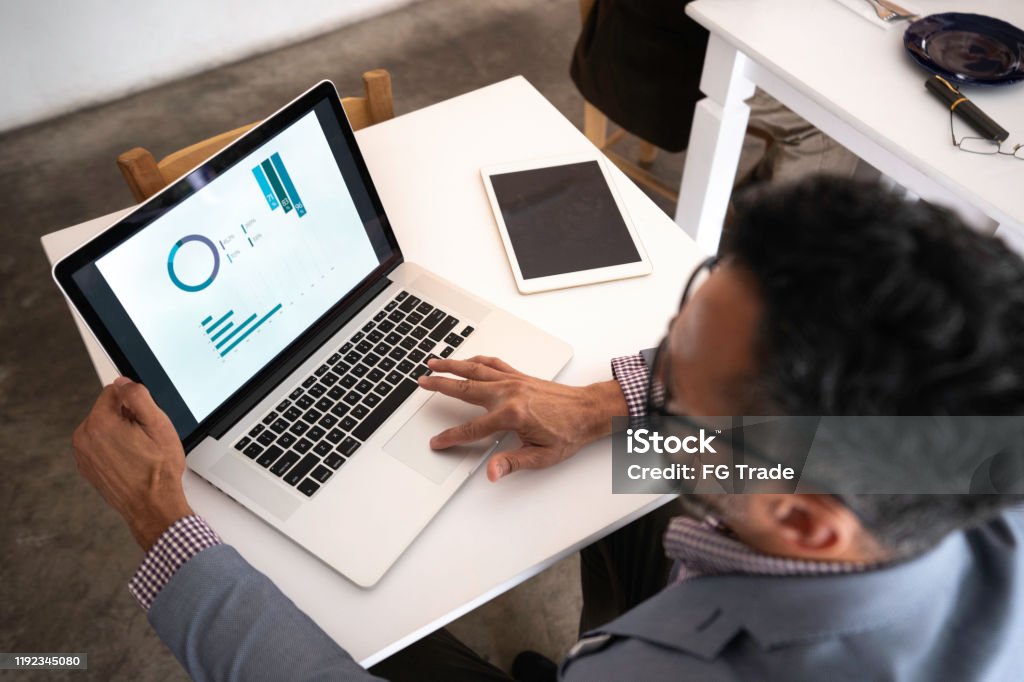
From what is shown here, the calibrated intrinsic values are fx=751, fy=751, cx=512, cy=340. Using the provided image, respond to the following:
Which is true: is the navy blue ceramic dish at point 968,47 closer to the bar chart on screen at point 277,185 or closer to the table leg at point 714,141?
the table leg at point 714,141

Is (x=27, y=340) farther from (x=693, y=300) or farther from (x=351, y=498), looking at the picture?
(x=693, y=300)

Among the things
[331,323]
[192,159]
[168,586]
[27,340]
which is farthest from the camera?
[27,340]

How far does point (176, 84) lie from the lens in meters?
2.94

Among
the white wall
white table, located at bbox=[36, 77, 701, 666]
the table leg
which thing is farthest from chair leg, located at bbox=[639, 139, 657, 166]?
the white wall

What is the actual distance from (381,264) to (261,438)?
12.0 inches

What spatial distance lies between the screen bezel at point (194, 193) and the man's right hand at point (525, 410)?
171mm

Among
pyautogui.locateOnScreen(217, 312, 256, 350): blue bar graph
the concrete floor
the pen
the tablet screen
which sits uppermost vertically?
the pen

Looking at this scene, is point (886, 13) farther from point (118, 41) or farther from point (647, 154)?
point (118, 41)

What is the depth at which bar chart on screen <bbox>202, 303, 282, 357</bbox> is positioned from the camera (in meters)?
0.89

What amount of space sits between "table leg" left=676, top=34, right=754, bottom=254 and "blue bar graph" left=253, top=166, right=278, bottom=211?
94 cm

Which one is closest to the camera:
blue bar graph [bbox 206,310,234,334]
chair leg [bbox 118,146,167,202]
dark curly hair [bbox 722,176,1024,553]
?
dark curly hair [bbox 722,176,1024,553]

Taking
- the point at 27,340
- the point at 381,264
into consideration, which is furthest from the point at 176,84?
the point at 381,264

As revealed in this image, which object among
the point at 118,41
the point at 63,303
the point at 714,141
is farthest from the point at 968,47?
the point at 118,41

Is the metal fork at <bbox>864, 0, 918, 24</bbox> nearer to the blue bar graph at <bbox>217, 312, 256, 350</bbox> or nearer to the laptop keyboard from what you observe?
the laptop keyboard
